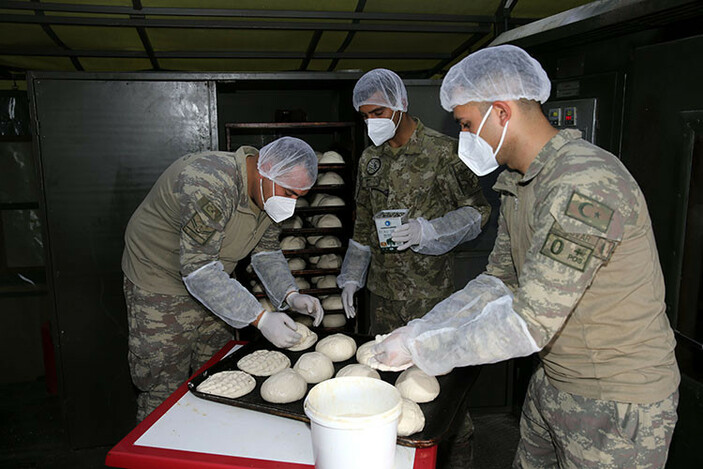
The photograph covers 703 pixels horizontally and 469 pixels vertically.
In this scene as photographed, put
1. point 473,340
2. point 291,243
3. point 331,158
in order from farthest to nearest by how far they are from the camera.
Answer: point 291,243
point 331,158
point 473,340

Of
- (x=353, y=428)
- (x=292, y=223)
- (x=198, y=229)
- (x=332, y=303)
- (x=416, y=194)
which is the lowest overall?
(x=332, y=303)

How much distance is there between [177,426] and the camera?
1.49 m

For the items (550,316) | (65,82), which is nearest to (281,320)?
(550,316)

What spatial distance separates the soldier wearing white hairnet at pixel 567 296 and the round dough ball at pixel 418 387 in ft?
0.61

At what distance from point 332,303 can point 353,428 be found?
2.56 m

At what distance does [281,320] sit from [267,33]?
2165 mm

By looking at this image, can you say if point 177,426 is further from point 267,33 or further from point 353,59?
point 353,59

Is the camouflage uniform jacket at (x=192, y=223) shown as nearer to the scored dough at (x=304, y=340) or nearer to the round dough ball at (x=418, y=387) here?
the scored dough at (x=304, y=340)

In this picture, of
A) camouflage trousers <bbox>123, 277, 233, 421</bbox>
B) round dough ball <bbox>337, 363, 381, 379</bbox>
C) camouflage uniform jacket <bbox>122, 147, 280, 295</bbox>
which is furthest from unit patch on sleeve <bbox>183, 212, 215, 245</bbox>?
round dough ball <bbox>337, 363, 381, 379</bbox>

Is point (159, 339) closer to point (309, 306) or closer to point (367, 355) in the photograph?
point (309, 306)

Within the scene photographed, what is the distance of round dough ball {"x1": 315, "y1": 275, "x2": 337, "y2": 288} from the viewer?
11.8ft

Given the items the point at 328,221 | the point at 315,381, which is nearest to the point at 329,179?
the point at 328,221

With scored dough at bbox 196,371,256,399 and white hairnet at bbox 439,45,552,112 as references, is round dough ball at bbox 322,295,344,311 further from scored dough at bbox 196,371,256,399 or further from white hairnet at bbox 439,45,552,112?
white hairnet at bbox 439,45,552,112

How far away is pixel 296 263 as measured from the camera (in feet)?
12.0
